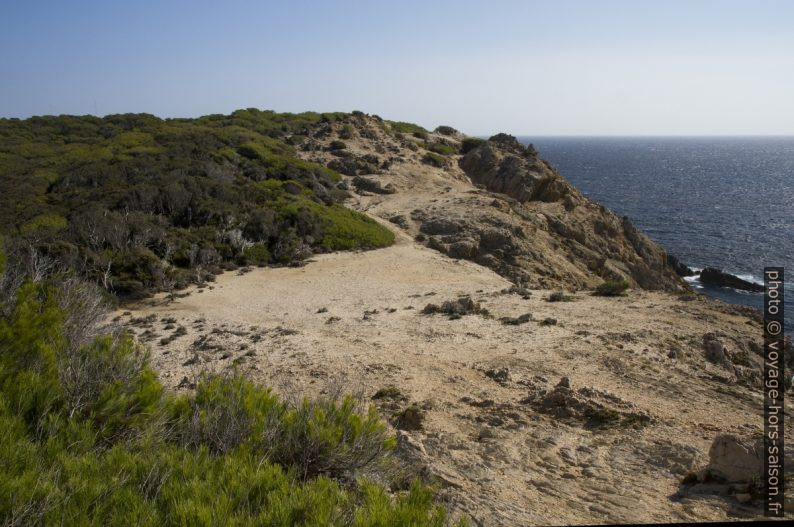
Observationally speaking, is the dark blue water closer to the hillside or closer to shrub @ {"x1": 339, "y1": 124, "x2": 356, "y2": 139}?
the hillside

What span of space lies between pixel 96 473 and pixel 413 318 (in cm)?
1080

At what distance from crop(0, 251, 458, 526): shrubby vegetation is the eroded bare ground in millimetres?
1589

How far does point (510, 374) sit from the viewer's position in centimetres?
1038

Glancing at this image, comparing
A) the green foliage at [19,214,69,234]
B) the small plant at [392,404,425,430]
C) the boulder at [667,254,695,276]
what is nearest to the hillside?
the small plant at [392,404,425,430]

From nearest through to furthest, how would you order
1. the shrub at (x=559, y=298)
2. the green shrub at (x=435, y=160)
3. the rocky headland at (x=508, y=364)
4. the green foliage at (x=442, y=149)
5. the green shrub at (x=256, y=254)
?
the rocky headland at (x=508, y=364)
the shrub at (x=559, y=298)
the green shrub at (x=256, y=254)
the green shrub at (x=435, y=160)
the green foliage at (x=442, y=149)

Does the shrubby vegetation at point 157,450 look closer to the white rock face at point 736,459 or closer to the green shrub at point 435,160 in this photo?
the white rock face at point 736,459

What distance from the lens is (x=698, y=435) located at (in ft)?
26.4

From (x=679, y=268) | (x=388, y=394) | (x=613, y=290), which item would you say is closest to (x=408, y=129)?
(x=679, y=268)

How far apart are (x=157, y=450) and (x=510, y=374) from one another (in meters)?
7.24

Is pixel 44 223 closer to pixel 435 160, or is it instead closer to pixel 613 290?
pixel 613 290

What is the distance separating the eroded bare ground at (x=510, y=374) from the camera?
652 cm

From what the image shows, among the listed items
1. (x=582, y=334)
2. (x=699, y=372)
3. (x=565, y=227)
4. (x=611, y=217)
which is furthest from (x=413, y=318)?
(x=611, y=217)

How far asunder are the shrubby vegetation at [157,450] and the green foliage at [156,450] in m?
0.01

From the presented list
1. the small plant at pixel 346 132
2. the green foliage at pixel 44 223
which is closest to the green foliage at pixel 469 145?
the small plant at pixel 346 132
